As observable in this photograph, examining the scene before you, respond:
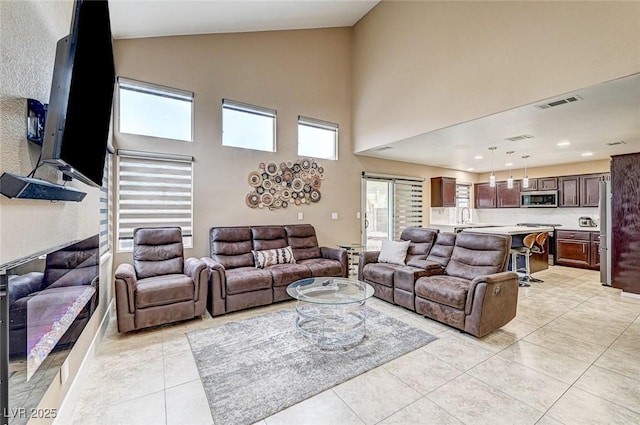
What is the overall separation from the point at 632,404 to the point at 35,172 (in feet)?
12.7

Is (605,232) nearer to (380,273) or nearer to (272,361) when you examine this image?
(380,273)

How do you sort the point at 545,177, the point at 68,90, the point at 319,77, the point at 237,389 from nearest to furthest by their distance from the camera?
the point at 68,90, the point at 237,389, the point at 319,77, the point at 545,177

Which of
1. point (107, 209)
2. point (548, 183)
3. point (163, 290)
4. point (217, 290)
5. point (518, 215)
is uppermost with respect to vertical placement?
point (548, 183)

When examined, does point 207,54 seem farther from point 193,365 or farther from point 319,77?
point 193,365

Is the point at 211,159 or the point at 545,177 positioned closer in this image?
the point at 211,159

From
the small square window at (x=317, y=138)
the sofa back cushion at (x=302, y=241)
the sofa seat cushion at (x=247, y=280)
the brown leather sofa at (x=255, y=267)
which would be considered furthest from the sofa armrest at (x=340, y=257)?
the small square window at (x=317, y=138)

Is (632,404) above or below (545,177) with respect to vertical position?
below

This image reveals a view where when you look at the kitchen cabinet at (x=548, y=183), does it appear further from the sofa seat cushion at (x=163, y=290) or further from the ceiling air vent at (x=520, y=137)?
the sofa seat cushion at (x=163, y=290)

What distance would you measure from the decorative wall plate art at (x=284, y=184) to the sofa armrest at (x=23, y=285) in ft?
10.9

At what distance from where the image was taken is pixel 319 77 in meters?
5.32

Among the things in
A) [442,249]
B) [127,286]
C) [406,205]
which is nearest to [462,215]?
[406,205]

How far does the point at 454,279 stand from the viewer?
3.38m

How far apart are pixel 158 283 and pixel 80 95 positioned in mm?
2235

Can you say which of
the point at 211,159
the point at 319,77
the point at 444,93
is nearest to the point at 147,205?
the point at 211,159
